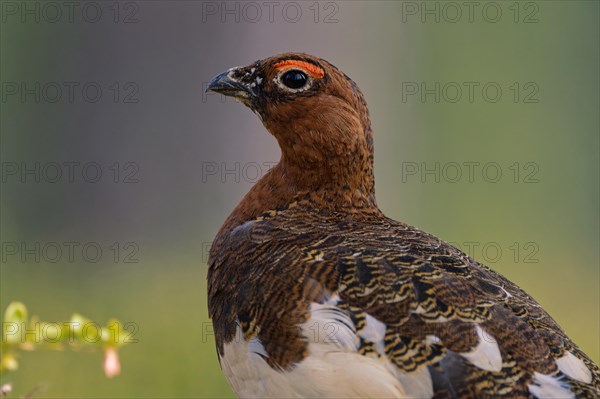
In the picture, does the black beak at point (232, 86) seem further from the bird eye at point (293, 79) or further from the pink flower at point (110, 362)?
the pink flower at point (110, 362)

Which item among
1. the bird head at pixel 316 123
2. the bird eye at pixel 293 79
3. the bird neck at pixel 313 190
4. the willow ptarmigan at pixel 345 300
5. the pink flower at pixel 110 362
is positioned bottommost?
the pink flower at pixel 110 362

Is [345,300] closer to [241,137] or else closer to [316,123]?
[316,123]

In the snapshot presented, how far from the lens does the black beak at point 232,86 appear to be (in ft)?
11.8

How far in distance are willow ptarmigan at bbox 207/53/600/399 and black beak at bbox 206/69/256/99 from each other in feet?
0.36

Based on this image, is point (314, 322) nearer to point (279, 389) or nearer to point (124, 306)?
point (279, 389)

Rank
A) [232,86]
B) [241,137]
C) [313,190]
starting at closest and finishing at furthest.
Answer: [313,190] → [232,86] → [241,137]

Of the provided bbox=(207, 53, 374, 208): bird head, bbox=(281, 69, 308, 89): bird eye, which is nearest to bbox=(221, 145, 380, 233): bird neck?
bbox=(207, 53, 374, 208): bird head

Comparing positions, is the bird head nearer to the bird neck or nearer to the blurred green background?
the bird neck

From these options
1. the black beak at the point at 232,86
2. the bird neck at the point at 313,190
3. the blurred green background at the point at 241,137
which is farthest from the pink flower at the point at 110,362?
the blurred green background at the point at 241,137

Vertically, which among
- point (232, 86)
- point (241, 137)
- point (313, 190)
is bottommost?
point (313, 190)

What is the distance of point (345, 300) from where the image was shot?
289 cm

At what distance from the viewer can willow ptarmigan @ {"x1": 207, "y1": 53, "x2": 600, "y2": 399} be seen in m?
2.76

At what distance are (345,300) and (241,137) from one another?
6.10m

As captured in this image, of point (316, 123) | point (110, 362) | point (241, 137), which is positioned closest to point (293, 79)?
point (316, 123)
